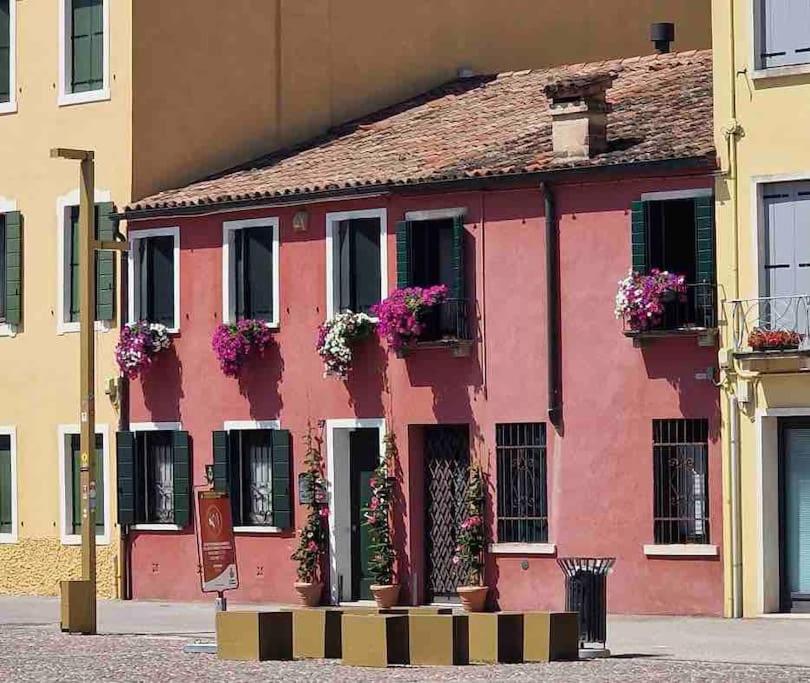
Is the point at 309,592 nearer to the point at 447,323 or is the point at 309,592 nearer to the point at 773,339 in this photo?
the point at 447,323

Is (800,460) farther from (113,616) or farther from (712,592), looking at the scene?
(113,616)

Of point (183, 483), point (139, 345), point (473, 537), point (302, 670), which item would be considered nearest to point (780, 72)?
point (473, 537)

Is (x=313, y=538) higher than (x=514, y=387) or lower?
lower

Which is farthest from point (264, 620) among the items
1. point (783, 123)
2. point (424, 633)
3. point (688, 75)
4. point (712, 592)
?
point (688, 75)

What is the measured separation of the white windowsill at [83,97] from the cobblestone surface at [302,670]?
41.0ft

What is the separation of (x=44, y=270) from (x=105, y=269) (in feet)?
4.34

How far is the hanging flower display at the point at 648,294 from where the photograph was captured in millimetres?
30156

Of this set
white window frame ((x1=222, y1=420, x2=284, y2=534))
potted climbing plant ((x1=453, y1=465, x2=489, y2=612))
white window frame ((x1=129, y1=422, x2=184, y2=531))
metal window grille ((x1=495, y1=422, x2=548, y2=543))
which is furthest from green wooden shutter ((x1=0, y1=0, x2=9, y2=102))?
→ potted climbing plant ((x1=453, y1=465, x2=489, y2=612))

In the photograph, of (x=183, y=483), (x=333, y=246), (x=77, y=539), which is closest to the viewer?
(x=333, y=246)

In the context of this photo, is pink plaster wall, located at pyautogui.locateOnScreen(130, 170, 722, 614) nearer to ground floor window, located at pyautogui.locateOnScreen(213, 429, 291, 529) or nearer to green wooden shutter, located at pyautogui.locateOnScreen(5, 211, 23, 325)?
ground floor window, located at pyautogui.locateOnScreen(213, 429, 291, 529)

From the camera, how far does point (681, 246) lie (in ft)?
101

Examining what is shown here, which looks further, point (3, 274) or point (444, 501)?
point (3, 274)

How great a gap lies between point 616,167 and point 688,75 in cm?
458

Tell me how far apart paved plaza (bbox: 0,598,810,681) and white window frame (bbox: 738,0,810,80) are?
6455 millimetres
